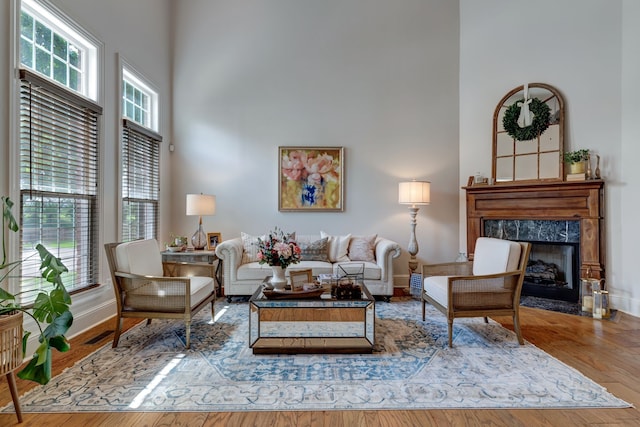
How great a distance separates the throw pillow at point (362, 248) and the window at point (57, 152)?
2996 millimetres

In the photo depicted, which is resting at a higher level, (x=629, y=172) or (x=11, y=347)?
(x=629, y=172)

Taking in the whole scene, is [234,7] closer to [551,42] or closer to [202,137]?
[202,137]

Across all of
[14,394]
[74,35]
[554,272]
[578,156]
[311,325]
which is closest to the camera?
[14,394]

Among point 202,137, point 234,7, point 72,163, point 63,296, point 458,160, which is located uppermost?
point 234,7

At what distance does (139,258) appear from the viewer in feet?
9.64

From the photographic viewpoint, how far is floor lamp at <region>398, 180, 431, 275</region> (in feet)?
15.0

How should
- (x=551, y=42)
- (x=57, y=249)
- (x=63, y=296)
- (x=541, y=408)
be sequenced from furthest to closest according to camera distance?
(x=551, y=42) → (x=57, y=249) → (x=541, y=408) → (x=63, y=296)

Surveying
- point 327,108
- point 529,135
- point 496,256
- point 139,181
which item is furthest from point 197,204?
point 529,135

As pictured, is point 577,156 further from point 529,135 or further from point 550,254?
point 550,254

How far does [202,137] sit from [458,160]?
400cm

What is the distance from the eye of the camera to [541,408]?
1.91 metres

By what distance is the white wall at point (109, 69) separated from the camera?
2.41 meters

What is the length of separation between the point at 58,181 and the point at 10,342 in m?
1.71

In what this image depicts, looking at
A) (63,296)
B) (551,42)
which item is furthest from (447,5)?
(63,296)
